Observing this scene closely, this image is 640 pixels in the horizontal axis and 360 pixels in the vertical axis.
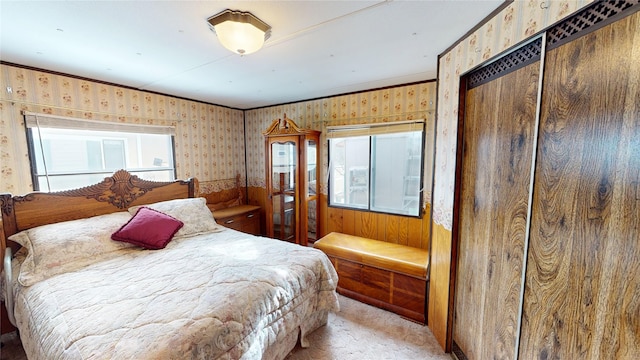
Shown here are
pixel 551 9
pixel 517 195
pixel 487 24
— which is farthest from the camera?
pixel 487 24

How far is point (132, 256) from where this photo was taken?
79.0 inches

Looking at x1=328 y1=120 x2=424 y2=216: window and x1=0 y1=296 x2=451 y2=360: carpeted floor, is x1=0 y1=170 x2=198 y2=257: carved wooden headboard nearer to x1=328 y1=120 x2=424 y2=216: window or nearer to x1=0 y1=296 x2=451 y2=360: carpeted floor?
x1=0 y1=296 x2=451 y2=360: carpeted floor

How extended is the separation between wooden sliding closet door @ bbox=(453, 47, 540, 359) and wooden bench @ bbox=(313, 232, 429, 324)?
43 centimetres

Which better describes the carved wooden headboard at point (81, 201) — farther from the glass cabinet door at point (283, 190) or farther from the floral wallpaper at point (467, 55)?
the floral wallpaper at point (467, 55)

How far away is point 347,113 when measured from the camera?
129 inches

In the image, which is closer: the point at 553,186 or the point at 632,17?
the point at 632,17

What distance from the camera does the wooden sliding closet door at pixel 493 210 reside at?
1.24m

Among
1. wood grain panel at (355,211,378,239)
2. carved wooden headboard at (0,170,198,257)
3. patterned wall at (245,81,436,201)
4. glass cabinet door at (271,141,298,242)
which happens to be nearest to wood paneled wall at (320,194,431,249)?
wood grain panel at (355,211,378,239)

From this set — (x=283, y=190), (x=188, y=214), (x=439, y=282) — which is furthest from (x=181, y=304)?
(x=283, y=190)

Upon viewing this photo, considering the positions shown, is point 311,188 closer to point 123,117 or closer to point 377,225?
point 377,225

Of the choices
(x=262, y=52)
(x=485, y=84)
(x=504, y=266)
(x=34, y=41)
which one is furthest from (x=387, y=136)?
(x=34, y=41)

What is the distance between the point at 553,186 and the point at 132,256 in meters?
2.81

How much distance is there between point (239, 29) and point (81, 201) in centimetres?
223

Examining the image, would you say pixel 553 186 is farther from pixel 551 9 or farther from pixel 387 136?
pixel 387 136
